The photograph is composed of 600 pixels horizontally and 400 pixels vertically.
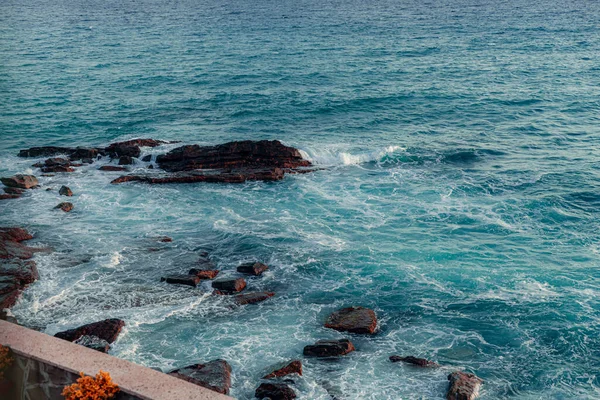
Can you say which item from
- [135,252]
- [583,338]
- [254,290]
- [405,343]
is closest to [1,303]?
[135,252]

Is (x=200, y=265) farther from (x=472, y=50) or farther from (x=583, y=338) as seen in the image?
(x=472, y=50)

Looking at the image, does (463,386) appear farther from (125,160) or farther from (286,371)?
(125,160)

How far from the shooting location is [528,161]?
44000 millimetres

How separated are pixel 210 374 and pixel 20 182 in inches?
984

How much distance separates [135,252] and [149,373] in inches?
720

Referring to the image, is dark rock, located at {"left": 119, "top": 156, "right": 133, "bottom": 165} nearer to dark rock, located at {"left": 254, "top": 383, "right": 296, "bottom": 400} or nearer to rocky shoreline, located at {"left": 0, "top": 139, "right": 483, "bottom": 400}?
rocky shoreline, located at {"left": 0, "top": 139, "right": 483, "bottom": 400}

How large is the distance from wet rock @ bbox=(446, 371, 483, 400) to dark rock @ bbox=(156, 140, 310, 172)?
24.2m

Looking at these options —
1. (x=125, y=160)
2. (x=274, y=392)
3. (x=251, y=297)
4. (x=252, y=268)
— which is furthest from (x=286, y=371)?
(x=125, y=160)

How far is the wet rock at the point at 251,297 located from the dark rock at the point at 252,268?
200cm

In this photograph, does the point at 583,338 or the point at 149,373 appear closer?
the point at 149,373

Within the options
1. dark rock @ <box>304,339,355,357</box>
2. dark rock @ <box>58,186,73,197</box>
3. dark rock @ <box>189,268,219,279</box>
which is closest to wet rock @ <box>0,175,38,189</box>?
dark rock @ <box>58,186,73,197</box>

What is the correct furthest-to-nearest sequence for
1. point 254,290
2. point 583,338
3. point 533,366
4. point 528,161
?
1. point 528,161
2. point 254,290
3. point 583,338
4. point 533,366

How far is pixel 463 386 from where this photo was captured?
67.4 feet

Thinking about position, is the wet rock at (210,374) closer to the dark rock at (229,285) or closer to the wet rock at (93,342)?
the wet rock at (93,342)
